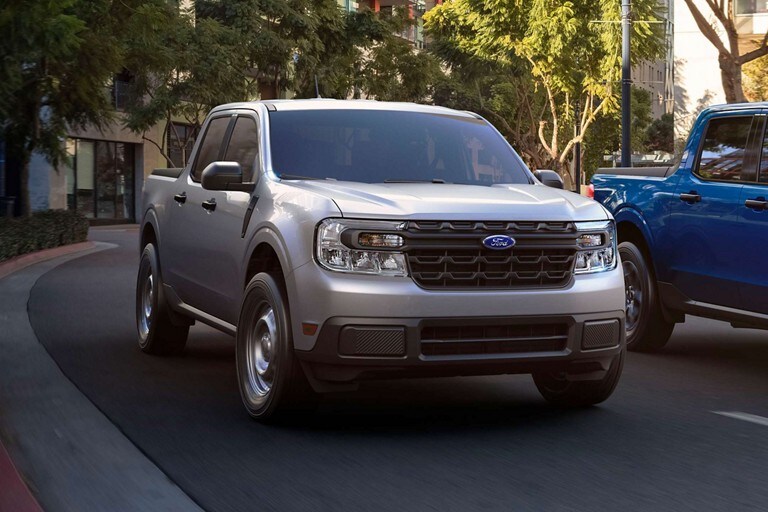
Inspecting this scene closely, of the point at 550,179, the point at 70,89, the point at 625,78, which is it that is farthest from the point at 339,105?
the point at 625,78

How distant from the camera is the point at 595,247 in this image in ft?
22.0

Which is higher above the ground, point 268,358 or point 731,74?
point 731,74

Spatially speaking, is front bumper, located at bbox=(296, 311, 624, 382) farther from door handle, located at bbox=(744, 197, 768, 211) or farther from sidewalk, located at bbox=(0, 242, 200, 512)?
door handle, located at bbox=(744, 197, 768, 211)

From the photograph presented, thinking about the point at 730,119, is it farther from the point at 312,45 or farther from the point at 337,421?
the point at 312,45

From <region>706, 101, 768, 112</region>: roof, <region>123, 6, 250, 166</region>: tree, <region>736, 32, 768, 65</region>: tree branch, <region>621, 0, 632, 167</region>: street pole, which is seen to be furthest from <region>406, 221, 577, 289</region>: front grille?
<region>123, 6, 250, 166</region>: tree

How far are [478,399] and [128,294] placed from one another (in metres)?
8.22

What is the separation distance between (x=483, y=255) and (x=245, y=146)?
7.14ft

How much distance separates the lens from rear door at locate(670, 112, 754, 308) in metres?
8.93

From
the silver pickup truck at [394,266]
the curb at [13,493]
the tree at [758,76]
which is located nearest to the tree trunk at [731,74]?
the silver pickup truck at [394,266]

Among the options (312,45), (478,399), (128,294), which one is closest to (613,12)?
(312,45)

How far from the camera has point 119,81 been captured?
46344 millimetres

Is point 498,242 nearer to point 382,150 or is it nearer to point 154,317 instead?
point 382,150

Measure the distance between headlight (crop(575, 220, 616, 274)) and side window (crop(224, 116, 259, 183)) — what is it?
201cm

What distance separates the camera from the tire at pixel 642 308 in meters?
9.95
